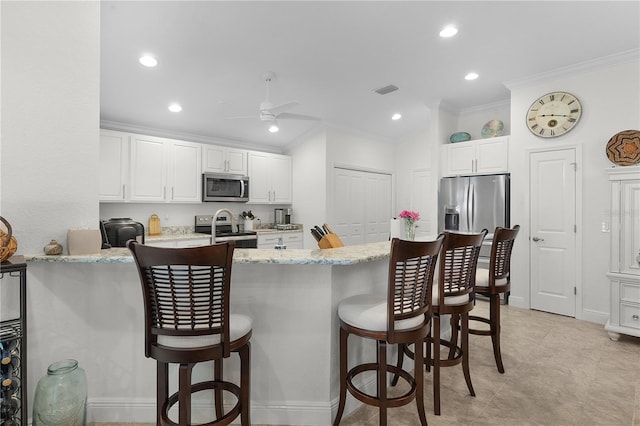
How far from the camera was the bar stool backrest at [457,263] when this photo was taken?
1.93m

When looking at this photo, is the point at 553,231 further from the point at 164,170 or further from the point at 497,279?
the point at 164,170

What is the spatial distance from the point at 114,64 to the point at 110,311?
2.69 m

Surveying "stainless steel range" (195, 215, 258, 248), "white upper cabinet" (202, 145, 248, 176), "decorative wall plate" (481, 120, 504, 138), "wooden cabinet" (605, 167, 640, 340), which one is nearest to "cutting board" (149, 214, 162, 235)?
"stainless steel range" (195, 215, 258, 248)

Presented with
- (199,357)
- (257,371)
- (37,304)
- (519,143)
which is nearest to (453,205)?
(519,143)

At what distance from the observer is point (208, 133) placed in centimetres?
523

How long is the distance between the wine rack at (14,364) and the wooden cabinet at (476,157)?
16.0ft

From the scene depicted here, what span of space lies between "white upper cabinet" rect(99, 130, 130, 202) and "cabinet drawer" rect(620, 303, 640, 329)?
561 cm

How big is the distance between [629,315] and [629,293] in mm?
205

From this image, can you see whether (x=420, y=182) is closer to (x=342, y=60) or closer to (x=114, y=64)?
(x=342, y=60)

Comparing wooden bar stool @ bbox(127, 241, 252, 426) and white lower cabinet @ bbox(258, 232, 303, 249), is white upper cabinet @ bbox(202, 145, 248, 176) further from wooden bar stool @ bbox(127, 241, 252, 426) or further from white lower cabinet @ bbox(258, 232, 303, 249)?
wooden bar stool @ bbox(127, 241, 252, 426)

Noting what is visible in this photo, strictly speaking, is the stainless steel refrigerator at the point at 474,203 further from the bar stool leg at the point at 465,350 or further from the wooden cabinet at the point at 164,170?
the wooden cabinet at the point at 164,170

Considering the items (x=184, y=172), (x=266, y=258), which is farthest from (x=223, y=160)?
(x=266, y=258)

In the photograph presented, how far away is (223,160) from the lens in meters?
5.17

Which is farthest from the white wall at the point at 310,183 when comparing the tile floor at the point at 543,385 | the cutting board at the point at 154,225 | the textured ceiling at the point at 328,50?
the tile floor at the point at 543,385
